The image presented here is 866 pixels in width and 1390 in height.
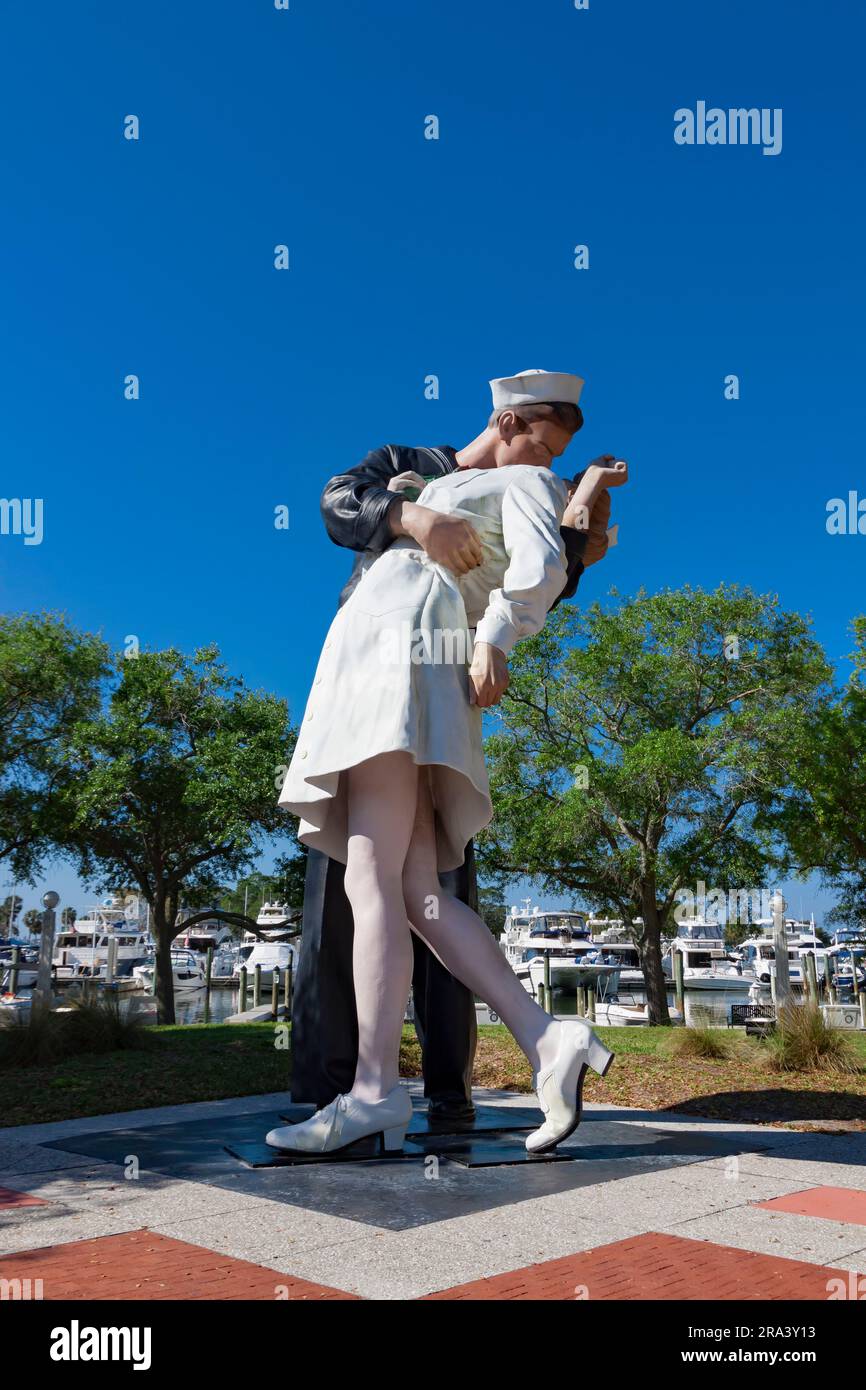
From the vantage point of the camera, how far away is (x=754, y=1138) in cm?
473

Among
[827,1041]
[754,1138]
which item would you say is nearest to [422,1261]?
[754,1138]

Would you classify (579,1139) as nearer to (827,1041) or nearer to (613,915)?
(827,1041)

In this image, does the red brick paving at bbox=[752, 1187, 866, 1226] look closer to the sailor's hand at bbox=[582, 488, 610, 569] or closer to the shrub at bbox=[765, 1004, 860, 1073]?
the sailor's hand at bbox=[582, 488, 610, 569]

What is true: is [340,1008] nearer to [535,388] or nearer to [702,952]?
[535,388]

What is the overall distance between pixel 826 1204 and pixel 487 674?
1972 mm

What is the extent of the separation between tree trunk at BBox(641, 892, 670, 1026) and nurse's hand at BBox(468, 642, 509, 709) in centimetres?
2351

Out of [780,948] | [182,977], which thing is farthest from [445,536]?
[182,977]

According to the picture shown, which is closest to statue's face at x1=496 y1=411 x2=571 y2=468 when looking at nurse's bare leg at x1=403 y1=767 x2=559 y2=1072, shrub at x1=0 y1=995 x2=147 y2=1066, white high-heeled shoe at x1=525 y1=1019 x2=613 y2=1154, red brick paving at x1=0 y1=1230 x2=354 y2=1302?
nurse's bare leg at x1=403 y1=767 x2=559 y2=1072

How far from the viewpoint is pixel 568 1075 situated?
3494 millimetres

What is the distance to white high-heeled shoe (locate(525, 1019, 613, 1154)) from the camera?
11.4ft

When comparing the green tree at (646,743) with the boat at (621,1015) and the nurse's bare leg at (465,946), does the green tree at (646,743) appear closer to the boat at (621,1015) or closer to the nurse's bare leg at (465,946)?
the boat at (621,1015)

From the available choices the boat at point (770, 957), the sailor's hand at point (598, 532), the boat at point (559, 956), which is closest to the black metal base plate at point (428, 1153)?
the sailor's hand at point (598, 532)

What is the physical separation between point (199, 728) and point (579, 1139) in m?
25.5

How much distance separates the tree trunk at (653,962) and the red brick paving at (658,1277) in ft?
79.3
